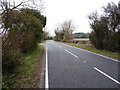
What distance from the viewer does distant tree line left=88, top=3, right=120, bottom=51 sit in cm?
2141

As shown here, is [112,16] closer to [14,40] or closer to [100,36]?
[100,36]

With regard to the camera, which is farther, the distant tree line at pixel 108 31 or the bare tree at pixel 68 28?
the bare tree at pixel 68 28

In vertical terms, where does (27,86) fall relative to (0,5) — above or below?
below

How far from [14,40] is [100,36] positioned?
18.4 m

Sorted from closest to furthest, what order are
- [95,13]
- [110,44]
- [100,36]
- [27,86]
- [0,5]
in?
[27,86] < [0,5] < [110,44] < [100,36] < [95,13]

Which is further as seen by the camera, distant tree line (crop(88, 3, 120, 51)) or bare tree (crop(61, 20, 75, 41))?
bare tree (crop(61, 20, 75, 41))

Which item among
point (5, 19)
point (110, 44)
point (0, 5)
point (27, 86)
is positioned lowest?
point (27, 86)

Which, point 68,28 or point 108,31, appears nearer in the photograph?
point 108,31

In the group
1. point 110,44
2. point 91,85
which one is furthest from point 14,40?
point 110,44

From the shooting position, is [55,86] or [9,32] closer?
[55,86]

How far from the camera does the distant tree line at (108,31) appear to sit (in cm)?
2141

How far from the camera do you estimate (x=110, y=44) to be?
71.8ft

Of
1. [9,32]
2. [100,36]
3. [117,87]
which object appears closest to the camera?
[117,87]

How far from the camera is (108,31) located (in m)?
24.1
